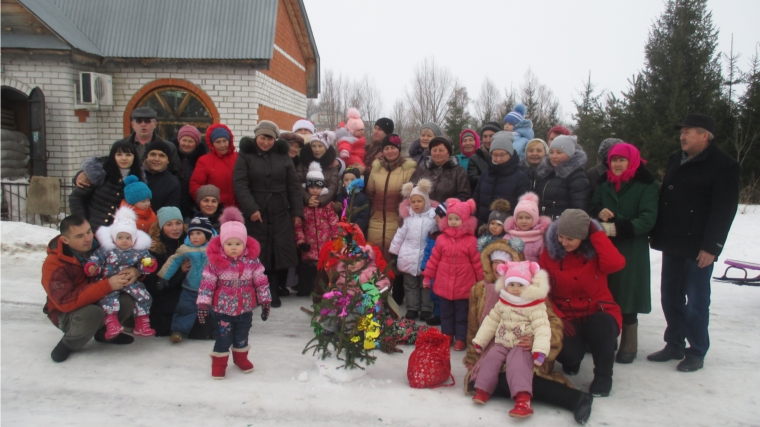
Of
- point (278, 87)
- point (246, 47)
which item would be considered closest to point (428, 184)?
point (246, 47)

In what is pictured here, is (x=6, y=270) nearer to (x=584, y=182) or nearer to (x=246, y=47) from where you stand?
(x=246, y=47)

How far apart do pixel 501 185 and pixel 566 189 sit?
60cm

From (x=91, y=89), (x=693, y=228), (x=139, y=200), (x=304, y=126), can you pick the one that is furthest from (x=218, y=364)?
(x=91, y=89)

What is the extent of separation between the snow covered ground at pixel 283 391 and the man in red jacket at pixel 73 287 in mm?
225

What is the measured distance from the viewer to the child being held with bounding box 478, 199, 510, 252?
14.8 ft

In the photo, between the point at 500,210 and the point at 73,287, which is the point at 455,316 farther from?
the point at 73,287

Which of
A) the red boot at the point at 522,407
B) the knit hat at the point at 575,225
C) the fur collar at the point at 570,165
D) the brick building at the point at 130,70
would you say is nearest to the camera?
the red boot at the point at 522,407

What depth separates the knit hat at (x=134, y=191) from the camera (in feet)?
14.9

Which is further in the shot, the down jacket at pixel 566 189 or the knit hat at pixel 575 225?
the down jacket at pixel 566 189

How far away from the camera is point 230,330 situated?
3711 mm

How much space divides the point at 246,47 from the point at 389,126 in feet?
18.3

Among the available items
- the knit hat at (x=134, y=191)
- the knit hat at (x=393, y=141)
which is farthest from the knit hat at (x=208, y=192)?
the knit hat at (x=393, y=141)

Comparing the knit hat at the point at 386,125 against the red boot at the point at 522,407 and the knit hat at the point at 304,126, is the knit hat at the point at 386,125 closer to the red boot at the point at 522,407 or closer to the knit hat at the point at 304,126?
the knit hat at the point at 304,126

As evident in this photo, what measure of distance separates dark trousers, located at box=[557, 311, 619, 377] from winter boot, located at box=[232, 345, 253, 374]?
231cm
